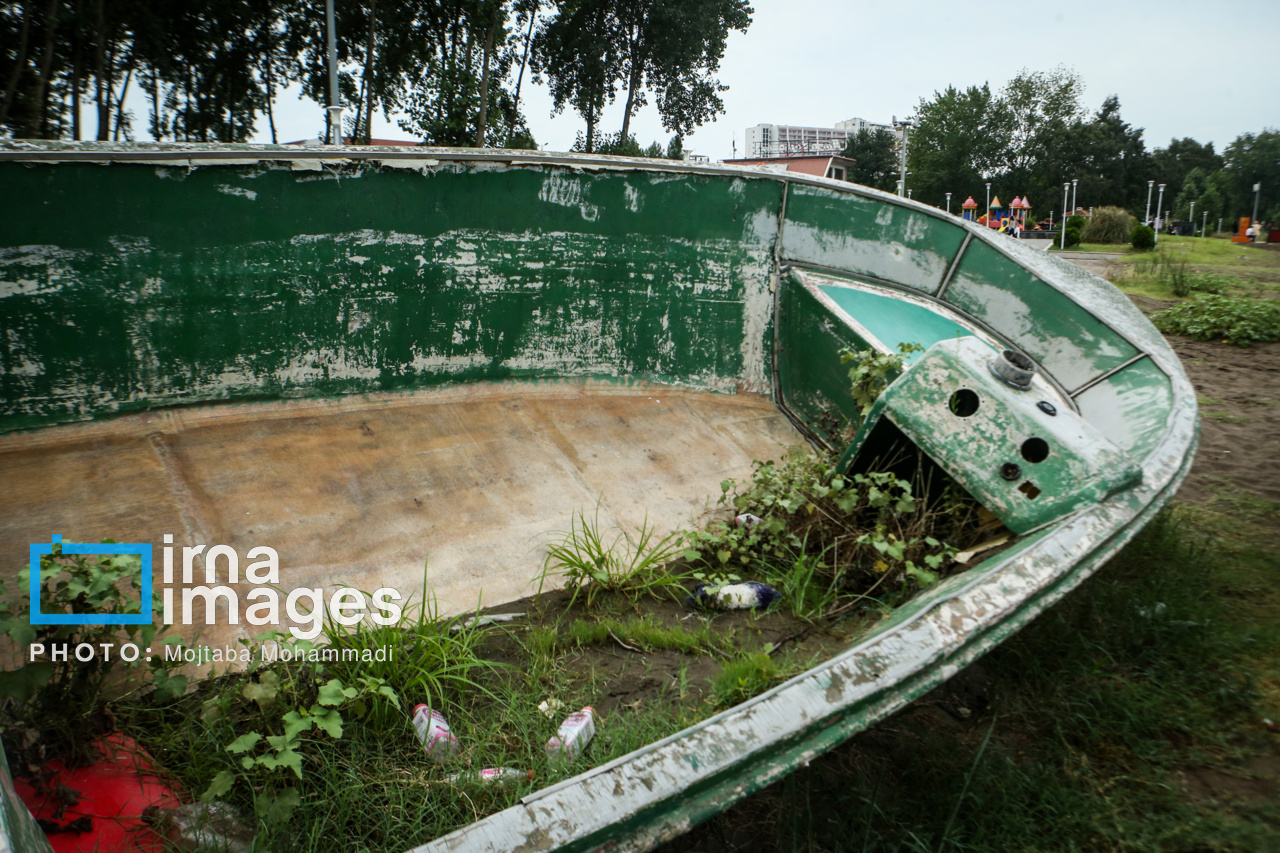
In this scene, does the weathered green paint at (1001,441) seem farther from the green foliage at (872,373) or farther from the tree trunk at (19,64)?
the tree trunk at (19,64)

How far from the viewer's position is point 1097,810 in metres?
Answer: 2.18

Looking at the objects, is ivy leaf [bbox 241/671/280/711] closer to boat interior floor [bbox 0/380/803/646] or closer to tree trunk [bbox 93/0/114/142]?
boat interior floor [bbox 0/380/803/646]

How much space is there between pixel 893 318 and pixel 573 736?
3.33 metres

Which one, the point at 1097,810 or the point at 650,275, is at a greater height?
the point at 650,275

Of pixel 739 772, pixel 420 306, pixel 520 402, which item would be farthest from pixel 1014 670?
pixel 420 306

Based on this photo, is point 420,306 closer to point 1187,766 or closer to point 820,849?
point 820,849

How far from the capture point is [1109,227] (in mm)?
31781

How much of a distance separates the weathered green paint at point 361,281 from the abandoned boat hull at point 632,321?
0.03ft

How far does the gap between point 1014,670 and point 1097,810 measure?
0.69 meters

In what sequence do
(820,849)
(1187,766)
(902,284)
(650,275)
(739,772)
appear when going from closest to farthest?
(739,772) → (820,849) → (1187,766) → (650,275) → (902,284)

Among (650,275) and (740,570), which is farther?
(650,275)

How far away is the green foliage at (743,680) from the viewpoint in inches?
86.5

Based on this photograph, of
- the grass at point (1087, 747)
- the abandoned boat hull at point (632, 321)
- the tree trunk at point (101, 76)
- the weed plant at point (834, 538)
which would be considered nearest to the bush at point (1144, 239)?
the abandoned boat hull at point (632, 321)

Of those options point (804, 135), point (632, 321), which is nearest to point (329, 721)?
point (632, 321)
